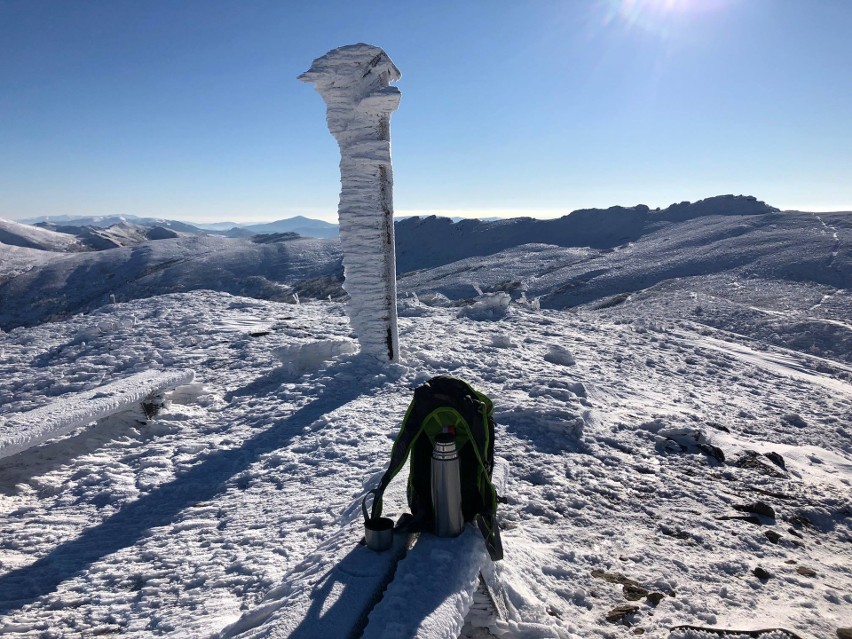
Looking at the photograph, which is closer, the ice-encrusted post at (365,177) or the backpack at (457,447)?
the backpack at (457,447)

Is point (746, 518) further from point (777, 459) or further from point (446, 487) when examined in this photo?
point (446, 487)

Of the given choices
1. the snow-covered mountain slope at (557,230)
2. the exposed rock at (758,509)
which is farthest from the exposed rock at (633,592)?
the snow-covered mountain slope at (557,230)

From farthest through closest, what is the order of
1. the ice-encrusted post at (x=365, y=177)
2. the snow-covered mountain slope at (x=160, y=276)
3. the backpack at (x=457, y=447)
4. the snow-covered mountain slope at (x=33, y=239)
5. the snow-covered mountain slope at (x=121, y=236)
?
the snow-covered mountain slope at (x=33, y=239)
the snow-covered mountain slope at (x=121, y=236)
the snow-covered mountain slope at (x=160, y=276)
the ice-encrusted post at (x=365, y=177)
the backpack at (x=457, y=447)

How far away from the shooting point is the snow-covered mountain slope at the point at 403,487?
3.66 meters

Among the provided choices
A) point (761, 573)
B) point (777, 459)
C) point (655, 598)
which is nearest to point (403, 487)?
point (655, 598)

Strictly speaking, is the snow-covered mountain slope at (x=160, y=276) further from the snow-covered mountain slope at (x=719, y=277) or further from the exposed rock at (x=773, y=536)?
the exposed rock at (x=773, y=536)

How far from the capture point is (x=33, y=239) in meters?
81.9

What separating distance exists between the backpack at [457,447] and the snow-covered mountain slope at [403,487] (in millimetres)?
495

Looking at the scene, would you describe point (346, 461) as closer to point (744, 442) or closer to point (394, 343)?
point (394, 343)

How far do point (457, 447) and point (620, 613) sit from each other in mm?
1623

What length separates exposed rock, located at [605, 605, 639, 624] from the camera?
11.4 feet

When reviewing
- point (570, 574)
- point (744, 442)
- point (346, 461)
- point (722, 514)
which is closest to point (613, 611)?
point (570, 574)

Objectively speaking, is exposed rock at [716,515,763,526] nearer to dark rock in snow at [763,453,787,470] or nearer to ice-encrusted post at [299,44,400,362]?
dark rock in snow at [763,453,787,470]

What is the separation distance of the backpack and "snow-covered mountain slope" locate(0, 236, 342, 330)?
3443 centimetres
